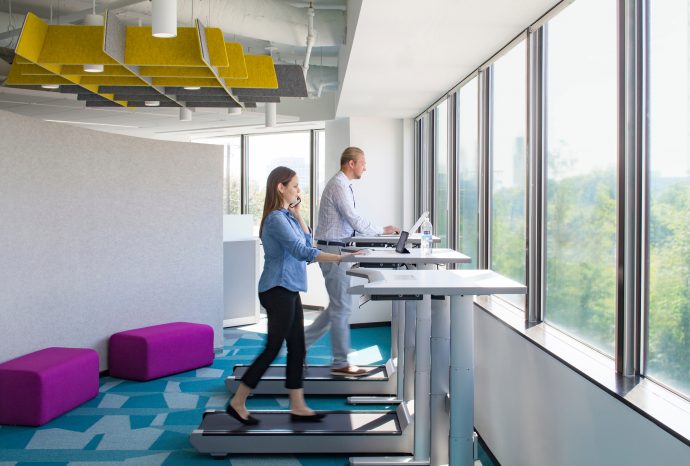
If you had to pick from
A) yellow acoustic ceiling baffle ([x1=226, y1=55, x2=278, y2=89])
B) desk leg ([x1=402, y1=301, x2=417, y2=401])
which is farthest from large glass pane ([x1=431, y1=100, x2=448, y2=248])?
desk leg ([x1=402, y1=301, x2=417, y2=401])

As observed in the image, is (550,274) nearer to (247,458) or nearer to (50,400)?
(247,458)

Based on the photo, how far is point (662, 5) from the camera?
7.69 ft

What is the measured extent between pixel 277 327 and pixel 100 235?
248 cm

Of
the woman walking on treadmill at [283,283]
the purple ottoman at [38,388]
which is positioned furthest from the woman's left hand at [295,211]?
the purple ottoman at [38,388]

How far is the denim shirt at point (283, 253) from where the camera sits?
3781mm

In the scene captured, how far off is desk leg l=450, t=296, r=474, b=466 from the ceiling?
170cm

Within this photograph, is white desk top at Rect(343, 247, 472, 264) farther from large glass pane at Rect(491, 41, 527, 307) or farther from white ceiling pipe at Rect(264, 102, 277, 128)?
white ceiling pipe at Rect(264, 102, 277, 128)

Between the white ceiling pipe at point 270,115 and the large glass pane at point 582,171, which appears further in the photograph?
the white ceiling pipe at point 270,115

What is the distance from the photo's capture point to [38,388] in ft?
14.1

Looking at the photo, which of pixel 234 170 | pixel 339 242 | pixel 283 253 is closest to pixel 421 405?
pixel 283 253

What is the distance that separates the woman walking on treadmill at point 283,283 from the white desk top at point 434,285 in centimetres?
Answer: 91

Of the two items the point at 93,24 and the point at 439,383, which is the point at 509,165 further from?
the point at 93,24

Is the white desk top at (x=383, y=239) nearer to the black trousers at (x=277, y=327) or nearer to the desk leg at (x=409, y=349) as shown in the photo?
the desk leg at (x=409, y=349)

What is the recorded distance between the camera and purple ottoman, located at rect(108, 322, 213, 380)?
18.0 feet
